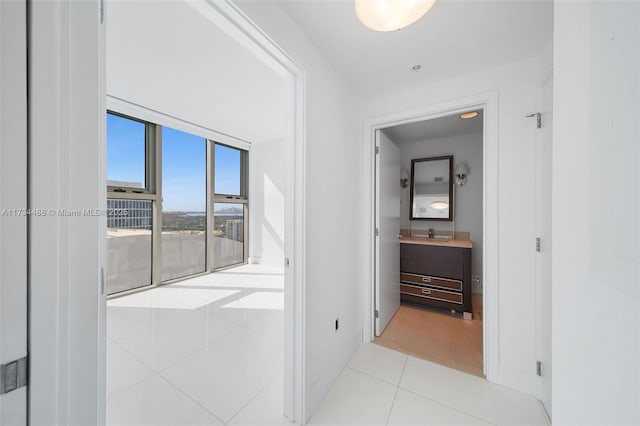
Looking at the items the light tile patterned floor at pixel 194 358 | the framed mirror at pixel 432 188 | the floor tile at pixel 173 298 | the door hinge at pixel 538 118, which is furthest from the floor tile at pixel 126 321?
the door hinge at pixel 538 118

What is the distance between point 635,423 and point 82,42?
1361 mm

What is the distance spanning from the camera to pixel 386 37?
4.69 feet

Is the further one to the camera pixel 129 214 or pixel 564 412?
pixel 129 214

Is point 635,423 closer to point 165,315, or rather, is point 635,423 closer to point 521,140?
point 521,140

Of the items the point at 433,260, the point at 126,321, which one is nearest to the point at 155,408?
the point at 126,321

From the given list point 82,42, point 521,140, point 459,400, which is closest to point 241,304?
point 459,400

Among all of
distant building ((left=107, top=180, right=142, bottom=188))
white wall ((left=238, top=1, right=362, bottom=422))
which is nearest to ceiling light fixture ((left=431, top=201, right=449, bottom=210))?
white wall ((left=238, top=1, right=362, bottom=422))

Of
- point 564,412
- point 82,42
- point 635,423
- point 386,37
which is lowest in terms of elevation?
point 564,412

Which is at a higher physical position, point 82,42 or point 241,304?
point 82,42

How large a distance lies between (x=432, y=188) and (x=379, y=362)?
8.04 ft

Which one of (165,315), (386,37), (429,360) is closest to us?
(386,37)

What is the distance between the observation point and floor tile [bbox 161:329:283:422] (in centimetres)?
145

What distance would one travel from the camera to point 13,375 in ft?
1.48

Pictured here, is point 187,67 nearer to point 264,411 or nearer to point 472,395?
point 264,411
